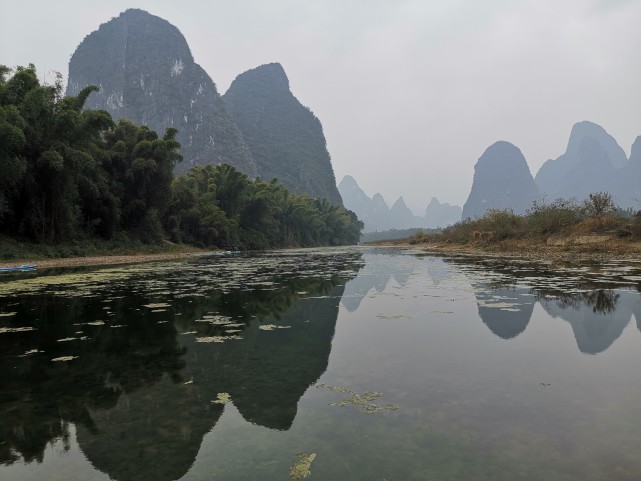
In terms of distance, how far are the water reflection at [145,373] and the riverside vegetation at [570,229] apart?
2225 cm

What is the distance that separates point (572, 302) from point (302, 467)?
28.2 feet

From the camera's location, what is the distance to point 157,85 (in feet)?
463

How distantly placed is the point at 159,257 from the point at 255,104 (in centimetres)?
17367

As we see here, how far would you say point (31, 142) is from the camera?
24188mm

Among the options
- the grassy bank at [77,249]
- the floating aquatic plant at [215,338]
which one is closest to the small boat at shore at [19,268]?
the grassy bank at [77,249]

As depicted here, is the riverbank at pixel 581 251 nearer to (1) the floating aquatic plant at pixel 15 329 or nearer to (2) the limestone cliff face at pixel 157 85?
(1) the floating aquatic plant at pixel 15 329

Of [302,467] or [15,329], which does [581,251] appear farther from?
[15,329]

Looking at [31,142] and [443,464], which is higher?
[31,142]

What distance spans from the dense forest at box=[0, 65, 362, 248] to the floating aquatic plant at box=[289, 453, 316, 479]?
2444 centimetres

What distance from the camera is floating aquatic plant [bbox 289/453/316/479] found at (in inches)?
108

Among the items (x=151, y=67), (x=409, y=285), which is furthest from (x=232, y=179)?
(x=151, y=67)

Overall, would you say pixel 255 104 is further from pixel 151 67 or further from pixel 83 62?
pixel 83 62

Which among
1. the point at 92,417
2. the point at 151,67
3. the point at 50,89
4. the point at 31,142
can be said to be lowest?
the point at 92,417

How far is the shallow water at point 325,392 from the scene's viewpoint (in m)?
2.94
